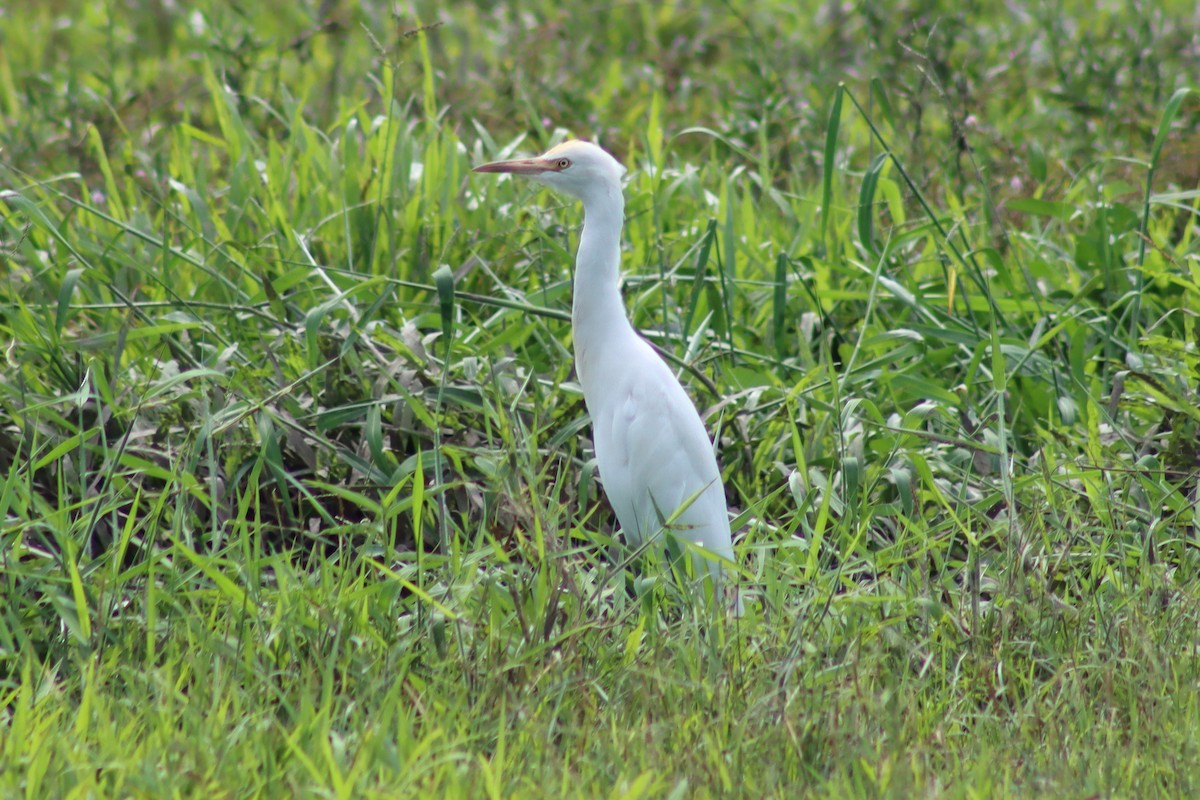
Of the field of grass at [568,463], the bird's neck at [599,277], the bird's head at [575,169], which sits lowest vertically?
the field of grass at [568,463]

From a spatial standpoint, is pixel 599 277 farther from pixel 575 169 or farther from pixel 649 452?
pixel 649 452

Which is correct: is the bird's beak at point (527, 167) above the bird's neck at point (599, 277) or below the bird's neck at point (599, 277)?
above

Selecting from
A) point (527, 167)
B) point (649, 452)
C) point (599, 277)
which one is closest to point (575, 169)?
point (527, 167)

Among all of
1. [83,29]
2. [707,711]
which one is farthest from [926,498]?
[83,29]

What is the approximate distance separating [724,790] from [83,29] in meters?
6.39

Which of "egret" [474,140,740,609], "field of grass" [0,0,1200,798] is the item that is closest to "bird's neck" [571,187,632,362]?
"egret" [474,140,740,609]

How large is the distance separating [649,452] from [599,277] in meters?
0.36

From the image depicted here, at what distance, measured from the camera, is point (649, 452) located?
2.72 m

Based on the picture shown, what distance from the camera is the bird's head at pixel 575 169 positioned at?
2.69 m

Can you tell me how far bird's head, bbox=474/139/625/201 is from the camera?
2.69 m

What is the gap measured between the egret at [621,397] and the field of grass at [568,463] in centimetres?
11

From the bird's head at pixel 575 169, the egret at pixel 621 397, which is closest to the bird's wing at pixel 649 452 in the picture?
the egret at pixel 621 397

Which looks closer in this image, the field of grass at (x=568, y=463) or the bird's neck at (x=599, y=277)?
the field of grass at (x=568, y=463)

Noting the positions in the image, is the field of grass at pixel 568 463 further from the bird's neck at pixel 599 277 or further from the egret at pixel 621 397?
the bird's neck at pixel 599 277
